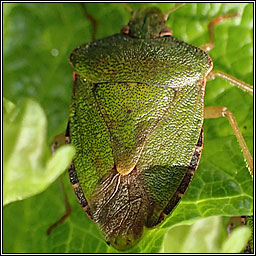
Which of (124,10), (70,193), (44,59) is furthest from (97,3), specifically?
(70,193)

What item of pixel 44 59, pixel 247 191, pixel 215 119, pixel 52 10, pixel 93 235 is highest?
pixel 52 10

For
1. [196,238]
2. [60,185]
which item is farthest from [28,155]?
[196,238]

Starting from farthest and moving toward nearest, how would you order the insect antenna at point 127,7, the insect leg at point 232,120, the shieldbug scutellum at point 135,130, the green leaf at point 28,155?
1. the insect antenna at point 127,7
2. the insect leg at point 232,120
3. the shieldbug scutellum at point 135,130
4. the green leaf at point 28,155

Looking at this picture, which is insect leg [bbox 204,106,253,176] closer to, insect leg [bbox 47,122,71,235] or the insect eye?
the insect eye

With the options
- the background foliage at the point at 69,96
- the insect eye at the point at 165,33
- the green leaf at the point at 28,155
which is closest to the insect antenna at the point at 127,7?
the background foliage at the point at 69,96

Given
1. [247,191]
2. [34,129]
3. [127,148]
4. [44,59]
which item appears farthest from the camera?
[44,59]

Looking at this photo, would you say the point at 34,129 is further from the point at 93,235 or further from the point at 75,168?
the point at 93,235

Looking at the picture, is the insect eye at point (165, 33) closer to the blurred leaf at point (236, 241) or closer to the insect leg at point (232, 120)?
the insect leg at point (232, 120)

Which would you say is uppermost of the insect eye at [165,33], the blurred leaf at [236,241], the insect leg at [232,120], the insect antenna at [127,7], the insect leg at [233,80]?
the insect antenna at [127,7]
